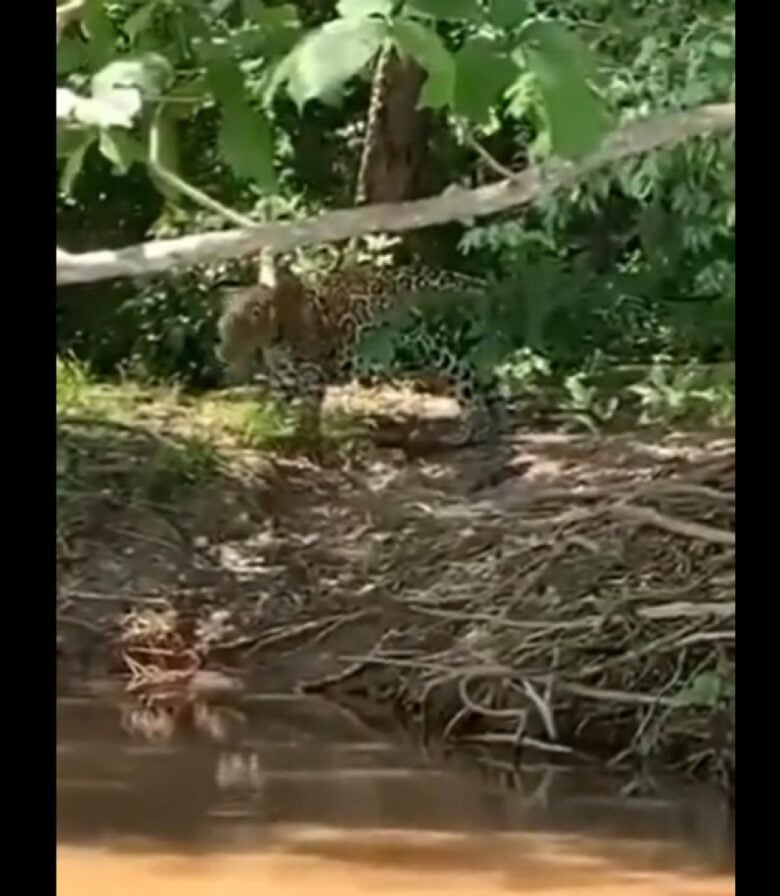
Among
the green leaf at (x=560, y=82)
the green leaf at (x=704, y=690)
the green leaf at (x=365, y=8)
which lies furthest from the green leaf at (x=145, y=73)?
the green leaf at (x=704, y=690)

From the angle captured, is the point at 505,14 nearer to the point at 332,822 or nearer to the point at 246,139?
the point at 246,139

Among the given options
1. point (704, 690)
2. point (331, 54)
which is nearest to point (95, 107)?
point (331, 54)

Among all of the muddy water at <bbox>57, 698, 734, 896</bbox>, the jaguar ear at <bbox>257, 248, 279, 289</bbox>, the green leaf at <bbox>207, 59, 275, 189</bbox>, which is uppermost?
the green leaf at <bbox>207, 59, 275, 189</bbox>

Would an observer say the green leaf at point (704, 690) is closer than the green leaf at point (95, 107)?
No

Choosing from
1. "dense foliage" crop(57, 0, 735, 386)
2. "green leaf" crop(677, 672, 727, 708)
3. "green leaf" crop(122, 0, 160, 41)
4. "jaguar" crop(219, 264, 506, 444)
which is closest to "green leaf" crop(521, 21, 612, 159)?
"dense foliage" crop(57, 0, 735, 386)

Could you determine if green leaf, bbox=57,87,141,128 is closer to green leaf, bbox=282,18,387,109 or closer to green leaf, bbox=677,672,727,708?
green leaf, bbox=282,18,387,109

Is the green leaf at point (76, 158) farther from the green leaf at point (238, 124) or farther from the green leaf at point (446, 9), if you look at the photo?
the green leaf at point (446, 9)
